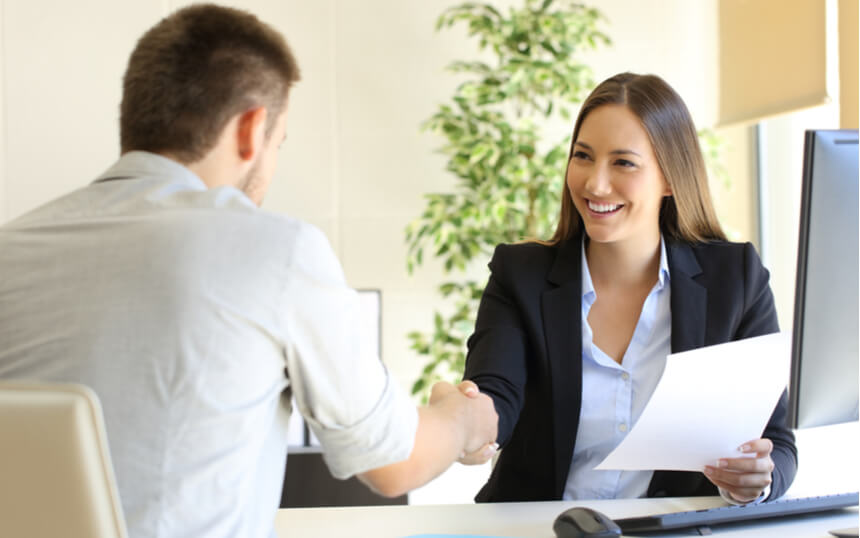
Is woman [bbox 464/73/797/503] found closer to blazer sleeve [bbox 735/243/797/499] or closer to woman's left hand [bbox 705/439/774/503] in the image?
blazer sleeve [bbox 735/243/797/499]

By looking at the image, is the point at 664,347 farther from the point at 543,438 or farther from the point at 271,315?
the point at 271,315

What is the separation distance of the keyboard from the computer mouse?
77 mm

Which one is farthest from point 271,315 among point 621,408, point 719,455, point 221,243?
point 621,408

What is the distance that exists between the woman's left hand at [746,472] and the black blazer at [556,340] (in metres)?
0.19

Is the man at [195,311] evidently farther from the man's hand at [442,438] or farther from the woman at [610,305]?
the woman at [610,305]

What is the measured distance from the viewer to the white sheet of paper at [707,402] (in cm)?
134

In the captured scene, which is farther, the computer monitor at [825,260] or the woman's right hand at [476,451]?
the woman's right hand at [476,451]

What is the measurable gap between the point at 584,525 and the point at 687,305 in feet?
2.26

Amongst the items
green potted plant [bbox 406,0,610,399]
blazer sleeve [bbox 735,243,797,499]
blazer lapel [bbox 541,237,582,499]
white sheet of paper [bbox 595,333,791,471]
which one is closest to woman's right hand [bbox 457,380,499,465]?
blazer lapel [bbox 541,237,582,499]

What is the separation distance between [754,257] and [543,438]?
1.94 ft

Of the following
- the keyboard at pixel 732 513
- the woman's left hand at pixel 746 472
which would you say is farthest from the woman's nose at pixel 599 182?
the keyboard at pixel 732 513

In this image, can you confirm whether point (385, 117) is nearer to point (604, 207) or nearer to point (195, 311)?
point (604, 207)

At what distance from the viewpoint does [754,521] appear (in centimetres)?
141

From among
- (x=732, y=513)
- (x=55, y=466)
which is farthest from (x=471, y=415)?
(x=55, y=466)
